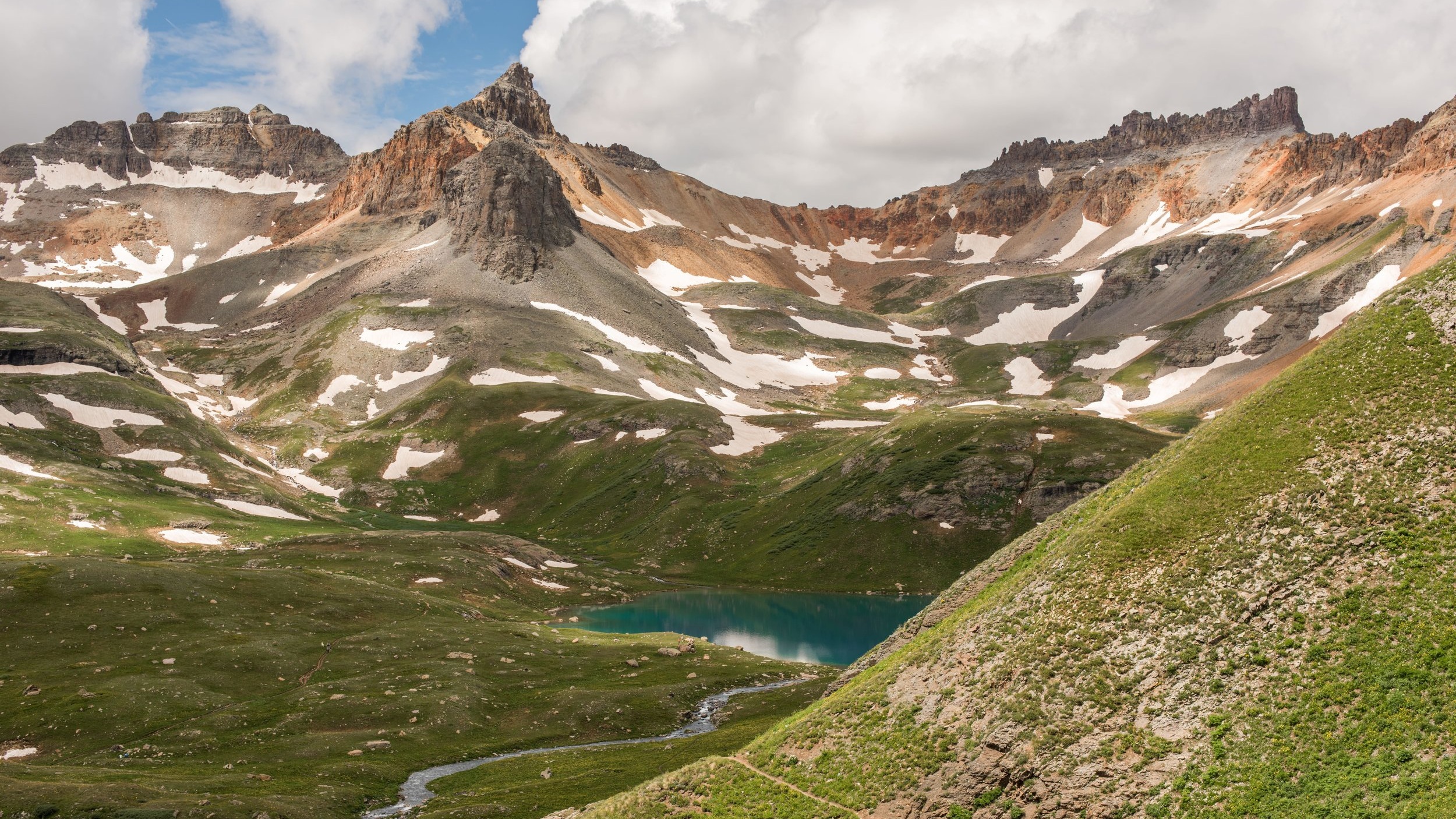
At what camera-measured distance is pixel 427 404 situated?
19125 cm

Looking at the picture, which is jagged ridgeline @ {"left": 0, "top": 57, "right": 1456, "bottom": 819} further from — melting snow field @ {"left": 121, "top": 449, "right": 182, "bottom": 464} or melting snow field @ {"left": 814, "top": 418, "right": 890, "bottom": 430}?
melting snow field @ {"left": 814, "top": 418, "right": 890, "bottom": 430}

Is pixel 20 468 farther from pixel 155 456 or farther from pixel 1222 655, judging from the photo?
pixel 1222 655

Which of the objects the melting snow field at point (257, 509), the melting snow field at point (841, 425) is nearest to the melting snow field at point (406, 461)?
the melting snow field at point (257, 509)

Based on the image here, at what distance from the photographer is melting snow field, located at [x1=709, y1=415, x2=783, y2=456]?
173 metres

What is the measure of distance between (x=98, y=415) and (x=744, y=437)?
10369 cm

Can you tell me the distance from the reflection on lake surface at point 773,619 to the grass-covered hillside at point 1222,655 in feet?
190

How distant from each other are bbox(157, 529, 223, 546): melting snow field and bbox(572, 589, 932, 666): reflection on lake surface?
135ft

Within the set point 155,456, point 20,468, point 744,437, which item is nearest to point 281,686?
point 20,468

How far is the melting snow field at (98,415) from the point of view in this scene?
140 metres

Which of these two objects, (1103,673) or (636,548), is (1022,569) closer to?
(1103,673)

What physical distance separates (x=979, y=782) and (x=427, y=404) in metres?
176

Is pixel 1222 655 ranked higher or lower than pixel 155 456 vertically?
lower

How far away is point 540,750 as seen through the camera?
191 feet

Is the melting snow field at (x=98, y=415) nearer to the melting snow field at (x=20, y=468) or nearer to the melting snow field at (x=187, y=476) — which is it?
the melting snow field at (x=187, y=476)
